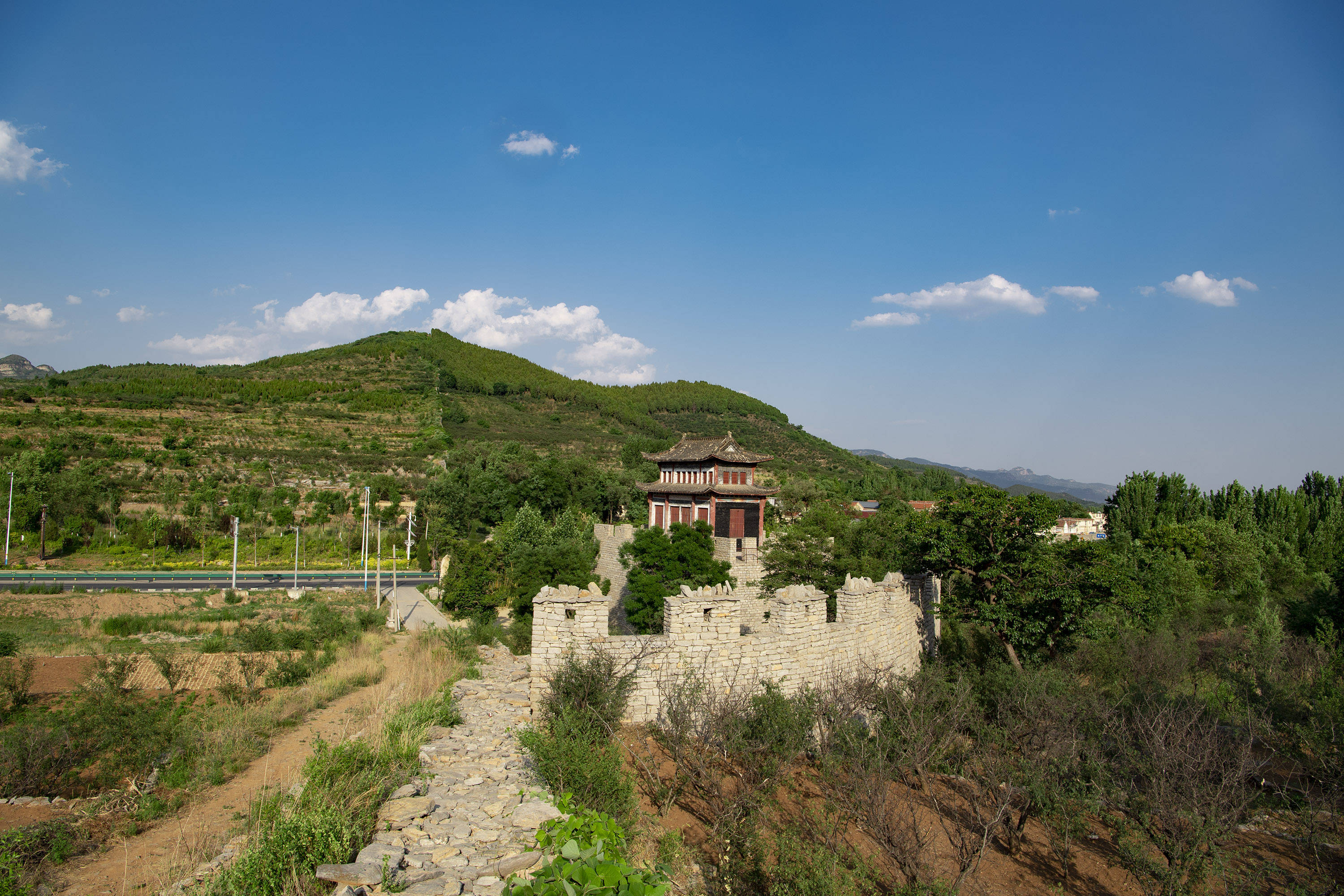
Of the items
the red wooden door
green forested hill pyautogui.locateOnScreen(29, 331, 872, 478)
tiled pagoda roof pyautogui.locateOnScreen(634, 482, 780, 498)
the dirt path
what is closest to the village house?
green forested hill pyautogui.locateOnScreen(29, 331, 872, 478)

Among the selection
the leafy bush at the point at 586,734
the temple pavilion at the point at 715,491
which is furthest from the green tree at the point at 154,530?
the leafy bush at the point at 586,734

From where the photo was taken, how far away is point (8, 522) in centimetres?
3397

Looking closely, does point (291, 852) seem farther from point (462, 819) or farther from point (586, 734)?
point (586, 734)

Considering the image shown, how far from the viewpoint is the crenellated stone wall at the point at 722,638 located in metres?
8.72

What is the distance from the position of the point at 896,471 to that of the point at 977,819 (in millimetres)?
89504

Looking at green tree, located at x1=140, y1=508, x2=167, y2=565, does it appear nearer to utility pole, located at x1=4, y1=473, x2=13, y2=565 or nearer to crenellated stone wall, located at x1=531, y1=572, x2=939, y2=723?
utility pole, located at x1=4, y1=473, x2=13, y2=565

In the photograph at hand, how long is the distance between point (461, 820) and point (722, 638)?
15.1 ft

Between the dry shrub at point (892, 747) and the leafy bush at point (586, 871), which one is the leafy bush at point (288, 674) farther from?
the leafy bush at point (586, 871)

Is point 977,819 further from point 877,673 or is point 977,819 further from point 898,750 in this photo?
point 877,673

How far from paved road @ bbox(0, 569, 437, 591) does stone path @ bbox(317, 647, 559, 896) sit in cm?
2551

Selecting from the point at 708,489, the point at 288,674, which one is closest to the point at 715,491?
the point at 708,489

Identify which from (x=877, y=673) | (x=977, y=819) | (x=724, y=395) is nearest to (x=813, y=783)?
(x=977, y=819)

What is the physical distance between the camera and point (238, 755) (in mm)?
9297

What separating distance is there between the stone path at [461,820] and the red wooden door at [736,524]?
2515 cm
